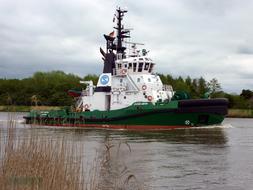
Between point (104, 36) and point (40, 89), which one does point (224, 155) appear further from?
point (40, 89)

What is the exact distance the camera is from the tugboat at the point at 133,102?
3441cm

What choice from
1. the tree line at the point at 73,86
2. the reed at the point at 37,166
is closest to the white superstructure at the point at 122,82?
the tree line at the point at 73,86

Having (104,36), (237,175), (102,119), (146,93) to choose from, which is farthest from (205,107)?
(237,175)

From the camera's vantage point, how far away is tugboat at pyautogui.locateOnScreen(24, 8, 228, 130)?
3441 centimetres

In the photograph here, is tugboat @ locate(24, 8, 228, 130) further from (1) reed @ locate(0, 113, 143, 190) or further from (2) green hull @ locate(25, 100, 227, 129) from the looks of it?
(1) reed @ locate(0, 113, 143, 190)

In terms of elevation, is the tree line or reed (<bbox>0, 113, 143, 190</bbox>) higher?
the tree line

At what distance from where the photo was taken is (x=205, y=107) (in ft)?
113

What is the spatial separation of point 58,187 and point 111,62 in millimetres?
32491

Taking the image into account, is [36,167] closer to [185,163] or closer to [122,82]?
[185,163]

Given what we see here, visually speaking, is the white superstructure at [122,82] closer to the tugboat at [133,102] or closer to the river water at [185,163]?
the tugboat at [133,102]

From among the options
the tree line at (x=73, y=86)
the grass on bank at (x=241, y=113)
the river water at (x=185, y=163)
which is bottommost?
the river water at (x=185, y=163)

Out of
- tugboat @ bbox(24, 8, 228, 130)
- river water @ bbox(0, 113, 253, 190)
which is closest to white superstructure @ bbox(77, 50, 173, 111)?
tugboat @ bbox(24, 8, 228, 130)

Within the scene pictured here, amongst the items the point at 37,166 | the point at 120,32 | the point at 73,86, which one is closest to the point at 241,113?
the point at 73,86

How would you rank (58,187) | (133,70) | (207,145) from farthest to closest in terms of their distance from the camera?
(133,70), (207,145), (58,187)
